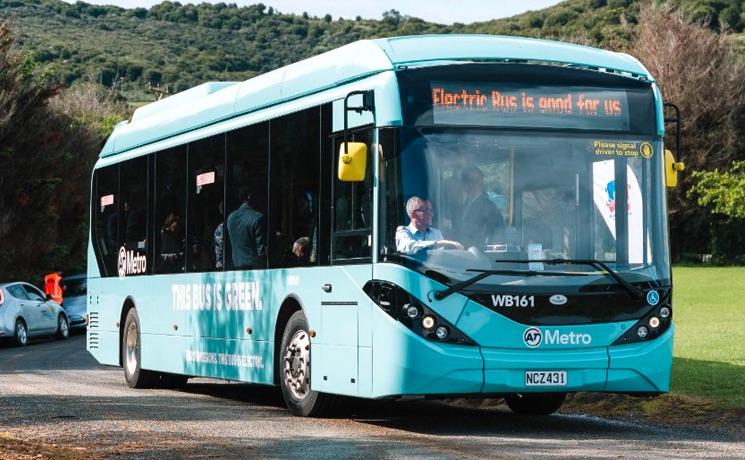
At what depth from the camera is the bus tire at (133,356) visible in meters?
20.3

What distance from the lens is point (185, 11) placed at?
136m

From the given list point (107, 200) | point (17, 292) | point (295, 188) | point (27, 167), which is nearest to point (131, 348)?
point (107, 200)

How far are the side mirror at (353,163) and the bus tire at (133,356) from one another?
7747 mm

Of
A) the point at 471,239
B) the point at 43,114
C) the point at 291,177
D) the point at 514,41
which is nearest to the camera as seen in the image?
the point at 471,239

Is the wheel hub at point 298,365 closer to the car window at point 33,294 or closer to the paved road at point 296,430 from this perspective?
the paved road at point 296,430

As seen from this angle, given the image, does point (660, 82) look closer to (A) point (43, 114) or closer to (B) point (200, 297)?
(A) point (43, 114)

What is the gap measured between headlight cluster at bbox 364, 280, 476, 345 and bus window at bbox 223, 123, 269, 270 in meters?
3.06

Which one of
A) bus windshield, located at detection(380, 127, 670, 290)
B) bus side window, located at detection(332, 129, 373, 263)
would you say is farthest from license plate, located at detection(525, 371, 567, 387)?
bus side window, located at detection(332, 129, 373, 263)

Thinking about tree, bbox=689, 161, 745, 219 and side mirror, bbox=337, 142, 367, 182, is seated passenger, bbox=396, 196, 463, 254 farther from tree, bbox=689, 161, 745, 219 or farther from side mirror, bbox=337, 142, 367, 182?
tree, bbox=689, 161, 745, 219

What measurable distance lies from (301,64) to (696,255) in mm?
59756

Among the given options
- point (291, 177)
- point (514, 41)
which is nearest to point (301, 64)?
point (291, 177)

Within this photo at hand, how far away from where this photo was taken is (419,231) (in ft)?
43.4

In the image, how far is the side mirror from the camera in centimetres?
1321

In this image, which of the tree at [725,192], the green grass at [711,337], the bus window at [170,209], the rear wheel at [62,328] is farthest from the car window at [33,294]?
the tree at [725,192]
